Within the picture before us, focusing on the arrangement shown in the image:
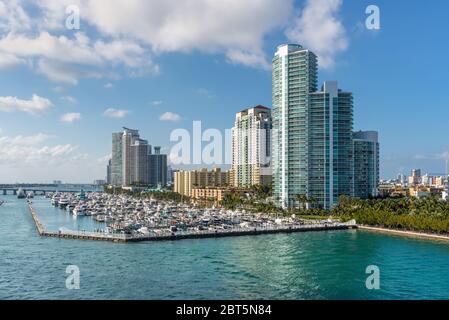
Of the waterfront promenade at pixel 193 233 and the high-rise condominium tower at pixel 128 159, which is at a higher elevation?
the high-rise condominium tower at pixel 128 159

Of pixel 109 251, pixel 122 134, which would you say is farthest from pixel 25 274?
pixel 122 134

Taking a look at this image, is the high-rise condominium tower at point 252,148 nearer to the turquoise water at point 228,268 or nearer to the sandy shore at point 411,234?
the sandy shore at point 411,234

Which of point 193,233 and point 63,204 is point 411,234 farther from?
point 63,204

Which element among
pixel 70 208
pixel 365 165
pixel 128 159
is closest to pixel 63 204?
pixel 70 208

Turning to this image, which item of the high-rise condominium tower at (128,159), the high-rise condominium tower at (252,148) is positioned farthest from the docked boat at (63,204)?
the high-rise condominium tower at (128,159)
